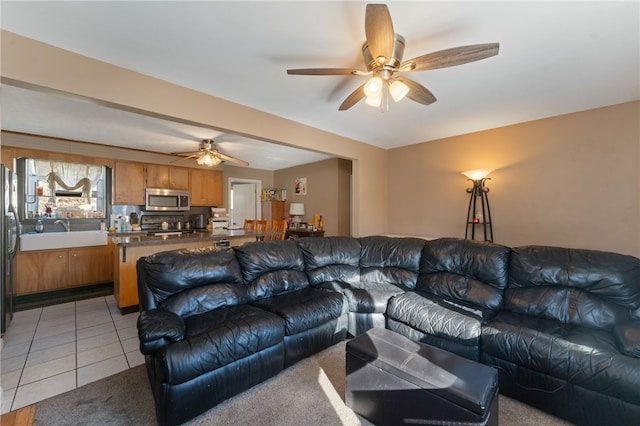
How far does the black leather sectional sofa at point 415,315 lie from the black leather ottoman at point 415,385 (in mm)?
538

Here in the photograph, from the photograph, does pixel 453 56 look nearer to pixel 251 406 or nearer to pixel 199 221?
pixel 251 406

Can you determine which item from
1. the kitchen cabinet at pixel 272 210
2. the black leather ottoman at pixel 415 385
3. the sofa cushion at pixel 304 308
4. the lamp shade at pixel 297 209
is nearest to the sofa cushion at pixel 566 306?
the black leather ottoman at pixel 415 385

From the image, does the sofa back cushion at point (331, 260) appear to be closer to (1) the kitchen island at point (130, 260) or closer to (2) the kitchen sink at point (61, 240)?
(1) the kitchen island at point (130, 260)

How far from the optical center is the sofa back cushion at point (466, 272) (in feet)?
7.86

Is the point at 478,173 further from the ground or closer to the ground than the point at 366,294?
further from the ground

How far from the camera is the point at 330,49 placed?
6.42 ft

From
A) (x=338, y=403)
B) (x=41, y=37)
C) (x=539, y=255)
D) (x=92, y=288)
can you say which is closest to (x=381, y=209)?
(x=539, y=255)

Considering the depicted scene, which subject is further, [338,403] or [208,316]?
[208,316]

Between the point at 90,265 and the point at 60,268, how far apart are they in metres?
0.35

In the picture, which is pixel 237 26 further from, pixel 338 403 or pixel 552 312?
pixel 552 312

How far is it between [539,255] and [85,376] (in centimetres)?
400

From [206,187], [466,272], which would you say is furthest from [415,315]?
[206,187]

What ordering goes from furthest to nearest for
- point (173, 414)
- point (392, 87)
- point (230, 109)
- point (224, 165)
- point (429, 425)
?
point (224, 165) → point (230, 109) → point (392, 87) → point (173, 414) → point (429, 425)

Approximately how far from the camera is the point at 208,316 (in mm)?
2053
